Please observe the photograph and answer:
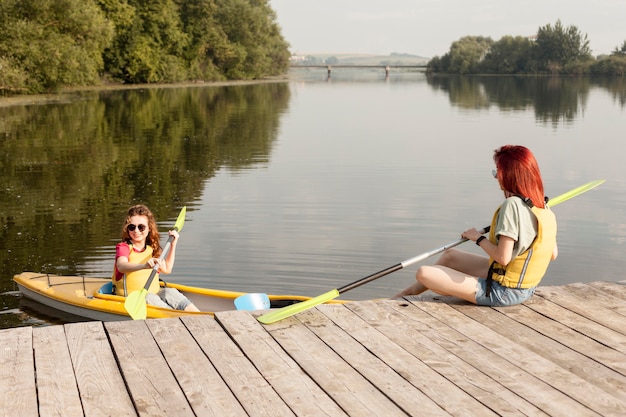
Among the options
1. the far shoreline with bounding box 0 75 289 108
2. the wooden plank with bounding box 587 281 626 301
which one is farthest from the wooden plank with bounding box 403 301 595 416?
the far shoreline with bounding box 0 75 289 108

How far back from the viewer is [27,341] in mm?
4355

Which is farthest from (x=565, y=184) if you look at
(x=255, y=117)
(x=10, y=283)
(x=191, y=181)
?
(x=255, y=117)

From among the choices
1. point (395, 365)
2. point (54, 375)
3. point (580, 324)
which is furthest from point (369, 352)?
point (54, 375)

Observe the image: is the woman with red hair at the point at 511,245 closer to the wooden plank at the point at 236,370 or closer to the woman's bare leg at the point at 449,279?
the woman's bare leg at the point at 449,279

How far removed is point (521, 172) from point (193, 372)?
230 centimetres

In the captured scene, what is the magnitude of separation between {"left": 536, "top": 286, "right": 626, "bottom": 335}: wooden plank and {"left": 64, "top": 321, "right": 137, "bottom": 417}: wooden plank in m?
2.92

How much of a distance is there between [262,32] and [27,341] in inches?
2720

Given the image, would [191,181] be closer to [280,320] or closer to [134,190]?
[134,190]

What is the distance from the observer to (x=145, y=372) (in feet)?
13.0

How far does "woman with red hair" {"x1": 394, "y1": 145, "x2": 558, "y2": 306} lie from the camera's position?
15.4 ft

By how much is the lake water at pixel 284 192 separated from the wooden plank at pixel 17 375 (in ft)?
9.16

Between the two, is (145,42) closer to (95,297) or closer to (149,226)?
A: (95,297)

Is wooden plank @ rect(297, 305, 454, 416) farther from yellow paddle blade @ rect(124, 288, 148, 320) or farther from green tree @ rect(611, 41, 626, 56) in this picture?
green tree @ rect(611, 41, 626, 56)

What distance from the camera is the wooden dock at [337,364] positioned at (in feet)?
11.8
